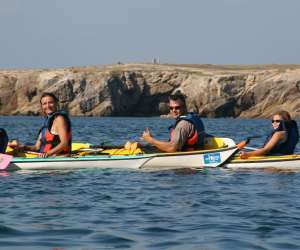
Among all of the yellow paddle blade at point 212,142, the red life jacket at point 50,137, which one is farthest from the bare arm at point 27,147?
the yellow paddle blade at point 212,142

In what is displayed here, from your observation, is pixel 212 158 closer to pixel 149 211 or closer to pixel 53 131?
pixel 53 131

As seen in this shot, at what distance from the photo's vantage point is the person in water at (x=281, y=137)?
1631 cm

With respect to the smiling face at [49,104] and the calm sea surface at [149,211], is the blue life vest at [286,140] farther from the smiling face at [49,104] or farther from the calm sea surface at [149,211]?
the smiling face at [49,104]

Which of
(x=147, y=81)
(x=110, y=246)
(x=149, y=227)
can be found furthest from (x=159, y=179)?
(x=147, y=81)

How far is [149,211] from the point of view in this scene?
34.4 feet

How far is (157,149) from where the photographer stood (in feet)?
56.2

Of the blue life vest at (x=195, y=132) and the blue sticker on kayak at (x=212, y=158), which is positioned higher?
the blue life vest at (x=195, y=132)

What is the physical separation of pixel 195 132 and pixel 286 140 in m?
1.94

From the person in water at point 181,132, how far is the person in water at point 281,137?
1162 mm

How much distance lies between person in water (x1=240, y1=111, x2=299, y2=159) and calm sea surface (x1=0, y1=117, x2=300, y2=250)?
4.68 feet

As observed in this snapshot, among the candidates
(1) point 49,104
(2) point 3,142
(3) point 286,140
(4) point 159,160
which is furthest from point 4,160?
(3) point 286,140

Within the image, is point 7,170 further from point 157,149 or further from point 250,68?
point 250,68

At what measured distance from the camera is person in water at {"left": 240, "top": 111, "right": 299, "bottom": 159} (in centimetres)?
1631

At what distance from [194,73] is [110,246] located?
83873 mm
